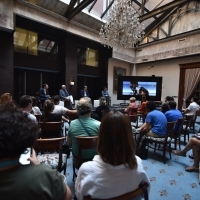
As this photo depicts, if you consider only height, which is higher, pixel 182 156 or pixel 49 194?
pixel 49 194

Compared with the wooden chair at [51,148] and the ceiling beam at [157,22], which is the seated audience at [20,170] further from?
the ceiling beam at [157,22]

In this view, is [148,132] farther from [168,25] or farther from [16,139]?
[168,25]

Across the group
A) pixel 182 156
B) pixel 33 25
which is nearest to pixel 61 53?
pixel 33 25

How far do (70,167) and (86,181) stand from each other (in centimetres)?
185

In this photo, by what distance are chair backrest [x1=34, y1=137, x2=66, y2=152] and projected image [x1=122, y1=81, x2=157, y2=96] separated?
7.63 metres

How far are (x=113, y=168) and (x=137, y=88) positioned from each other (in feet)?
27.8

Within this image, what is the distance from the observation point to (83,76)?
10.4 metres

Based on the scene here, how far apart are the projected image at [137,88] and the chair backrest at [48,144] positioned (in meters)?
7.63

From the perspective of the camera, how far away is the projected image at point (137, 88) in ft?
29.7

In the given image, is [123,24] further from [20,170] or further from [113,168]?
[20,170]

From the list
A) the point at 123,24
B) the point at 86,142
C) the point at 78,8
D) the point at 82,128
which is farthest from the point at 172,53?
the point at 86,142

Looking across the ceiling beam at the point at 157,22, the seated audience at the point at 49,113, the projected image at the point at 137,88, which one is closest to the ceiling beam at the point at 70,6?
the projected image at the point at 137,88

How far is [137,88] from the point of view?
360 inches

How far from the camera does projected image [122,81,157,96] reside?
356 inches
